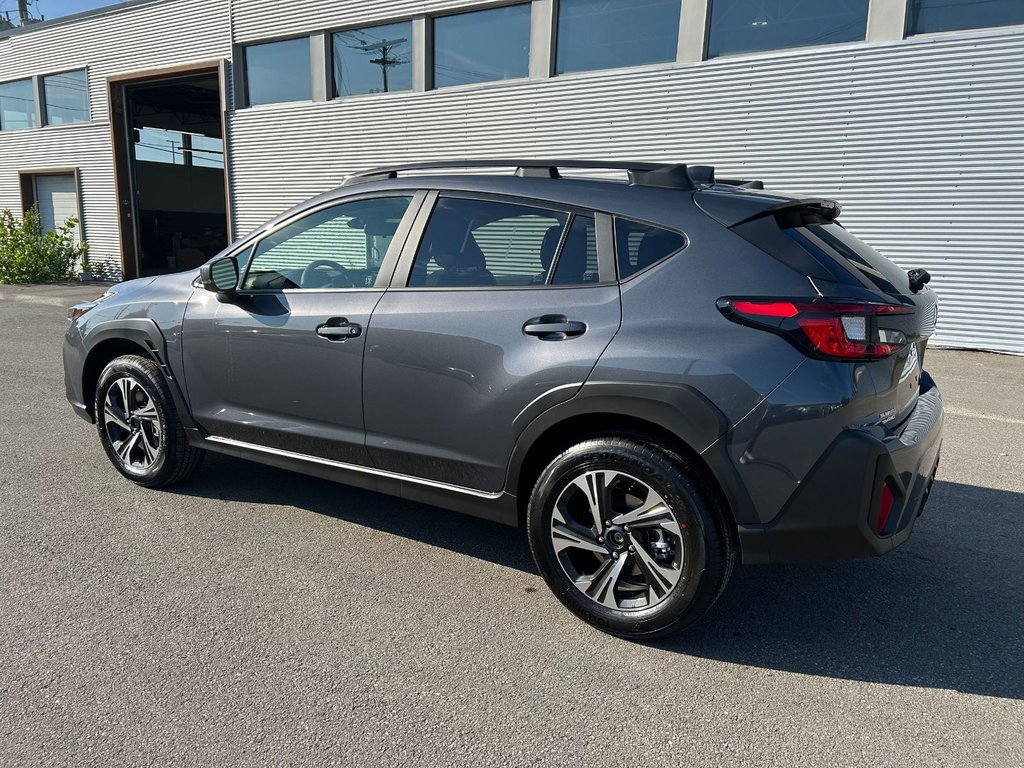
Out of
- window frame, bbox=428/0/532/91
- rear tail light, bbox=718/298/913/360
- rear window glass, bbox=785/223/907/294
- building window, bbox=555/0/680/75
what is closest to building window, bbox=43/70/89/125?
window frame, bbox=428/0/532/91

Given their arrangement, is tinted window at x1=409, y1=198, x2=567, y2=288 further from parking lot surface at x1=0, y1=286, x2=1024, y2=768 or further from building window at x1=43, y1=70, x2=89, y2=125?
building window at x1=43, y1=70, x2=89, y2=125

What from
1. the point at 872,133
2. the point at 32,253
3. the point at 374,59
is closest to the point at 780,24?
the point at 872,133

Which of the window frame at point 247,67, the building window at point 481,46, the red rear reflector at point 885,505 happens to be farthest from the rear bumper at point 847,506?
the window frame at point 247,67

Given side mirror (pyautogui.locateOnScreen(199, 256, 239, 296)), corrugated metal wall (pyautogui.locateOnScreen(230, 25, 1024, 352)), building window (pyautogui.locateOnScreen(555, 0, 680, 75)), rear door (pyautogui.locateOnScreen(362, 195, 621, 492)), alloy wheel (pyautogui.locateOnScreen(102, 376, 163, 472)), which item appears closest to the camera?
rear door (pyautogui.locateOnScreen(362, 195, 621, 492))

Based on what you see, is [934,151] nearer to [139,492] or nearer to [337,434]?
[337,434]

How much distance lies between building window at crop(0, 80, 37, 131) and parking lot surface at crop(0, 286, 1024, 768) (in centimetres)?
2176

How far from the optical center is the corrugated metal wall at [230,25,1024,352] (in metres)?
9.52

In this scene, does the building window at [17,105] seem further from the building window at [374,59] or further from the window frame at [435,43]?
the window frame at [435,43]

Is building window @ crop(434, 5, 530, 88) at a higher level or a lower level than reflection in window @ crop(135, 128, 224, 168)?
higher

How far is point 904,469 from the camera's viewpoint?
2732 mm

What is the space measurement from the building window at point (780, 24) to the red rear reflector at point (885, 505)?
31.4 ft

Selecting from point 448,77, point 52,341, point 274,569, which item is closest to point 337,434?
point 274,569

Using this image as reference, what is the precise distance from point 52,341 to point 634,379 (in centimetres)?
970

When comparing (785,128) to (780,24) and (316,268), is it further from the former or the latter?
(316,268)
